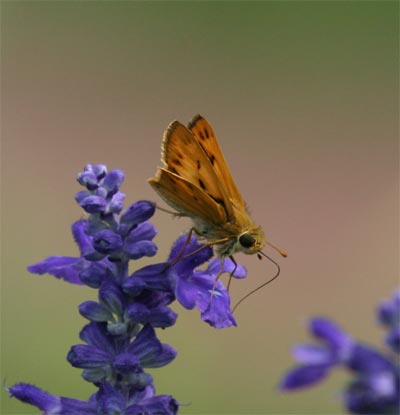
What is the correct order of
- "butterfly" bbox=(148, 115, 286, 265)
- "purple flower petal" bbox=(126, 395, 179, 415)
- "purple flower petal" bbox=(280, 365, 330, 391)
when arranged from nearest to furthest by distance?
"purple flower petal" bbox=(280, 365, 330, 391) → "purple flower petal" bbox=(126, 395, 179, 415) → "butterfly" bbox=(148, 115, 286, 265)

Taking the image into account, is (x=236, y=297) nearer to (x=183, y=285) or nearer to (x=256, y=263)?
(x=256, y=263)

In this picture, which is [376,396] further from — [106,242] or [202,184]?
[202,184]

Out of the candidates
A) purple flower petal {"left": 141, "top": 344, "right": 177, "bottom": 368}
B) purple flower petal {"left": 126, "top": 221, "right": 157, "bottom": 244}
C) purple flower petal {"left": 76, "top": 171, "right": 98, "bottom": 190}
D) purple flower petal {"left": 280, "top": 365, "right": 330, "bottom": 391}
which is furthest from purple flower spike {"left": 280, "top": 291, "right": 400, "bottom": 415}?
purple flower petal {"left": 76, "top": 171, "right": 98, "bottom": 190}

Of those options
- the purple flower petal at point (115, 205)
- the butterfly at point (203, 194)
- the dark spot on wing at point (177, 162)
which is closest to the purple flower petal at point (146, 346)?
the purple flower petal at point (115, 205)

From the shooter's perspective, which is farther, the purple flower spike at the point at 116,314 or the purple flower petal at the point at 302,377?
the purple flower spike at the point at 116,314

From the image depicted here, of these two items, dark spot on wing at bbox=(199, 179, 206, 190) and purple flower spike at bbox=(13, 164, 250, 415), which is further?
dark spot on wing at bbox=(199, 179, 206, 190)

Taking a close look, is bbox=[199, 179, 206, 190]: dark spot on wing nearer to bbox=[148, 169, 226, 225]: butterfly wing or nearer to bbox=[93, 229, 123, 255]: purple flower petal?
bbox=[148, 169, 226, 225]: butterfly wing

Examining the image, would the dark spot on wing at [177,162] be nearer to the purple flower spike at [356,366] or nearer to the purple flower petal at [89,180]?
the purple flower petal at [89,180]
